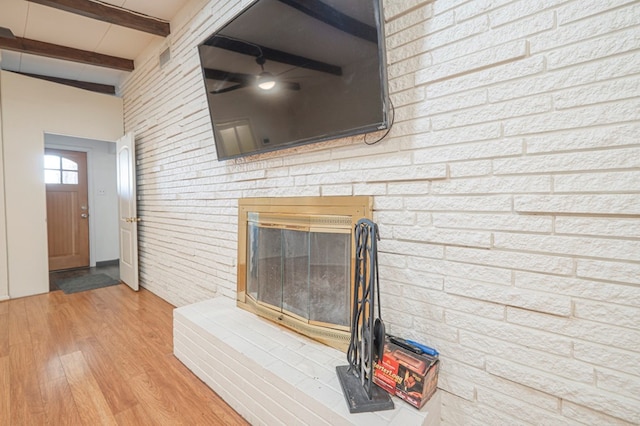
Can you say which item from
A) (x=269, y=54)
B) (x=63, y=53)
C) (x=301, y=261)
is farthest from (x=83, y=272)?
(x=269, y=54)

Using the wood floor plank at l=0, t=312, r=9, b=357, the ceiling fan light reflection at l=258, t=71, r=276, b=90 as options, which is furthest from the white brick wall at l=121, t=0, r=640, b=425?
the wood floor plank at l=0, t=312, r=9, b=357

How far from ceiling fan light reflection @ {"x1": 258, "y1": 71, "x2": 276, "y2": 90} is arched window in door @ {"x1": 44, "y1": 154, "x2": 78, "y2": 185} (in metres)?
5.11

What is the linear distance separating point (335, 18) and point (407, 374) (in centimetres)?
163

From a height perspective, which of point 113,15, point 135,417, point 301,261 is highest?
point 113,15

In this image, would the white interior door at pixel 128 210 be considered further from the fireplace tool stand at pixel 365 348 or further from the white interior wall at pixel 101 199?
the fireplace tool stand at pixel 365 348

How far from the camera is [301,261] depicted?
70.4 inches

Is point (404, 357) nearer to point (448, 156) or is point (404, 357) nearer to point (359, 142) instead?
point (448, 156)

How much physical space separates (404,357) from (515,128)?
3.28 ft

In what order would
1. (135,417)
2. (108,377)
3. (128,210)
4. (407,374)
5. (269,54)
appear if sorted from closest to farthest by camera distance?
(407,374), (135,417), (269,54), (108,377), (128,210)

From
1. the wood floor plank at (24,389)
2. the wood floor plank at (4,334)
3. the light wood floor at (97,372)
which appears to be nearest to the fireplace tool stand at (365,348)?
the light wood floor at (97,372)

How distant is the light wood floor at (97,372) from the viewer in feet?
5.14

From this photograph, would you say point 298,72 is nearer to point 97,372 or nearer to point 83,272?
point 97,372

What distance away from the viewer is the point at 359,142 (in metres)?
1.48

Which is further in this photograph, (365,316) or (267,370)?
(267,370)
